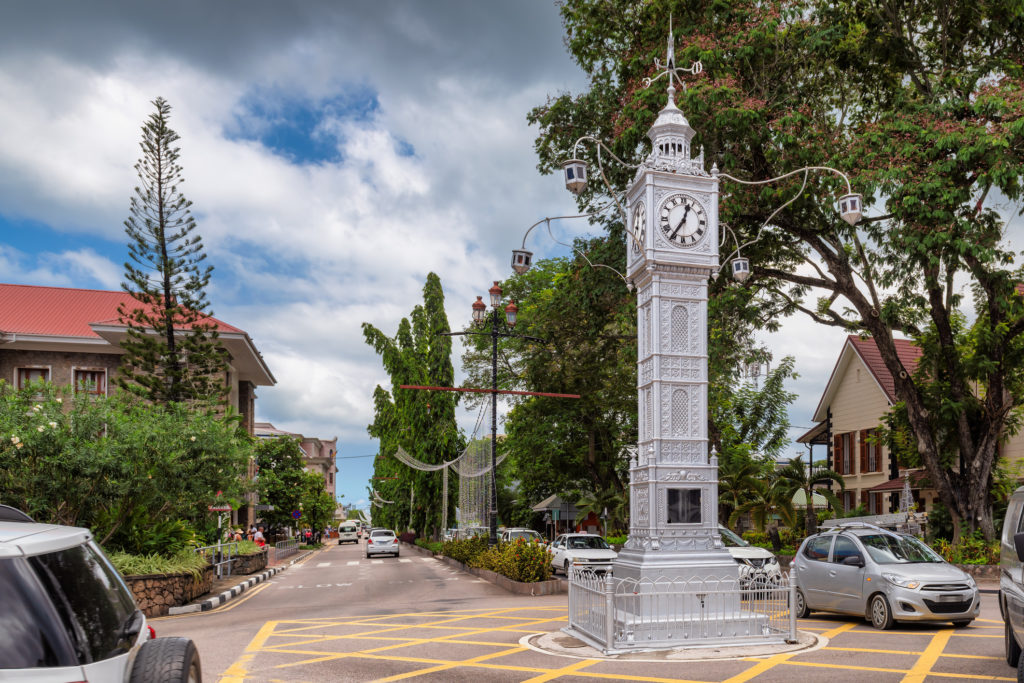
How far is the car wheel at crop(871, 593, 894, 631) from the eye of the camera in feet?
43.1

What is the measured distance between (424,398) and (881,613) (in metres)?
34.2

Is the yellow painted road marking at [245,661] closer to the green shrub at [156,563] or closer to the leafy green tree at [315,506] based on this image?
the green shrub at [156,563]

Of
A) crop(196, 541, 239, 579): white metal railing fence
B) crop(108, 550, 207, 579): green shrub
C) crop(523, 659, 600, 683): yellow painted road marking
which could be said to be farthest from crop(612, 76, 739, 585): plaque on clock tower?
crop(196, 541, 239, 579): white metal railing fence

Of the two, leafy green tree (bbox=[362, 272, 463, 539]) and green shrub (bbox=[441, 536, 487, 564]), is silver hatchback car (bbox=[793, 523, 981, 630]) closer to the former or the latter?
green shrub (bbox=[441, 536, 487, 564])

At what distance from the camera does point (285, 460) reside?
2530 inches

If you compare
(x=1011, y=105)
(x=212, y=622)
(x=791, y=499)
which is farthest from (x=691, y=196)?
(x=791, y=499)

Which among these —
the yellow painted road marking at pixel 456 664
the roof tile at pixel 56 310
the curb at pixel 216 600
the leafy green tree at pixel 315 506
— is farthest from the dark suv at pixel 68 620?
the leafy green tree at pixel 315 506

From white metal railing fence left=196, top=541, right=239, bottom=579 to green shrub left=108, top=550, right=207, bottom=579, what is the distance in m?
4.73

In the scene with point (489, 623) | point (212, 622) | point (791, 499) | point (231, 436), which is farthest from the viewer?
point (791, 499)

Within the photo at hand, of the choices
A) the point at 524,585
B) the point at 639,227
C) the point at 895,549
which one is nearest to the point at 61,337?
the point at 524,585

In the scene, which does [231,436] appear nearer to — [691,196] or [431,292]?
[691,196]

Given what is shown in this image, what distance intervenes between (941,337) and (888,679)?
1826 cm

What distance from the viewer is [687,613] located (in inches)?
476

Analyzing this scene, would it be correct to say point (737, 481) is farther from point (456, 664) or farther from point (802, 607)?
point (456, 664)
